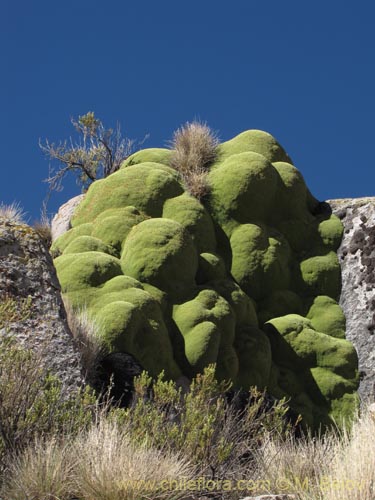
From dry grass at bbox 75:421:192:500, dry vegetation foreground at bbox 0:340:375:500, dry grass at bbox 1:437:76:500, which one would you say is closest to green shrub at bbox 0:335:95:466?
dry vegetation foreground at bbox 0:340:375:500

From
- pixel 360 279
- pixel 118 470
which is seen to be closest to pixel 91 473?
pixel 118 470

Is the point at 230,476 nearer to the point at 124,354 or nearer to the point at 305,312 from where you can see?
the point at 124,354

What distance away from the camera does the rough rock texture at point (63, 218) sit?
18578 millimetres

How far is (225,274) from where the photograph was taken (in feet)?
50.2

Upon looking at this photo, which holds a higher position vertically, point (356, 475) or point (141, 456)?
point (141, 456)

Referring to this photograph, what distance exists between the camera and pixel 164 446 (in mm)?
7789

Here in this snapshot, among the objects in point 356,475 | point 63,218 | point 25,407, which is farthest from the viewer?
point 63,218

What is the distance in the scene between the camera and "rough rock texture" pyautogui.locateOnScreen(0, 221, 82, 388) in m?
8.81

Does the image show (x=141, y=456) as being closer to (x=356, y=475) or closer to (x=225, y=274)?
(x=356, y=475)

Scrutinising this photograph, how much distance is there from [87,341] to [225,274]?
5.30 m

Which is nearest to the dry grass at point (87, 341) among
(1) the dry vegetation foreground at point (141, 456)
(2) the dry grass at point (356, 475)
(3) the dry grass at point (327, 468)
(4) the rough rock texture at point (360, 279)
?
(1) the dry vegetation foreground at point (141, 456)

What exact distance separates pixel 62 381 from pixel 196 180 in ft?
27.0

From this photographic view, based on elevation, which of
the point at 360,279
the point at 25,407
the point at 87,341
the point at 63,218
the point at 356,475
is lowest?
the point at 356,475

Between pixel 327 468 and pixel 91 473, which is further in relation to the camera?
pixel 327 468
